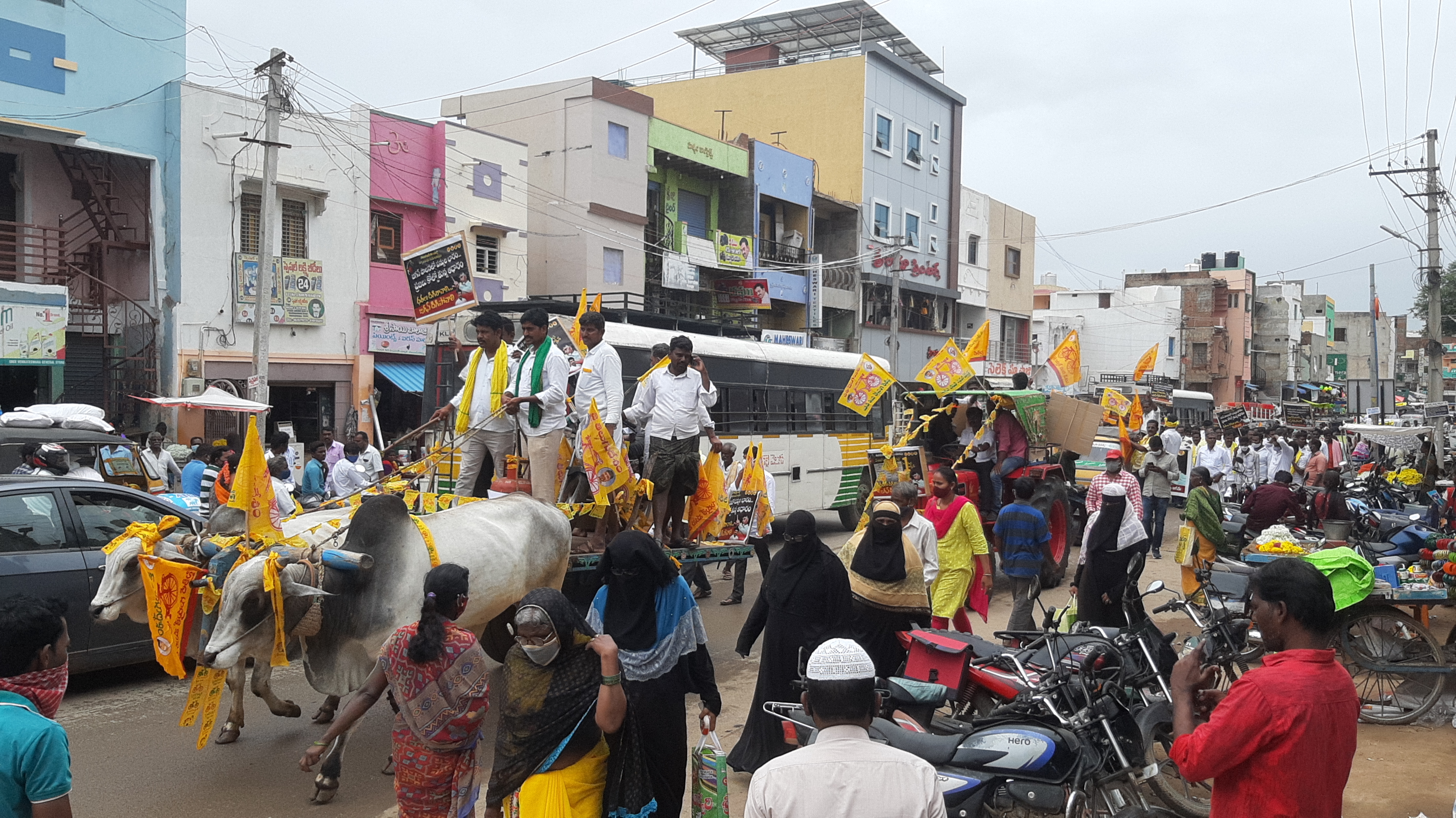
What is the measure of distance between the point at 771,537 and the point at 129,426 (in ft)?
48.5

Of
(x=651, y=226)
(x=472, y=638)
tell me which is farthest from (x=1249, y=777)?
(x=651, y=226)

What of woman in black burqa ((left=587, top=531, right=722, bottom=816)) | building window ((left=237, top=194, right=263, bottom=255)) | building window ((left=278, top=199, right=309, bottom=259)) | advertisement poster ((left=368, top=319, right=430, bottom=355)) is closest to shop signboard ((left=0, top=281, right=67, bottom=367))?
building window ((left=237, top=194, right=263, bottom=255))

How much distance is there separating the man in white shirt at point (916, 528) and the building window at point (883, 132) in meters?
32.4

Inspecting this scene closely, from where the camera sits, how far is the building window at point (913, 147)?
40.1 m

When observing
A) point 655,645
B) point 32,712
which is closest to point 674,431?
point 655,645

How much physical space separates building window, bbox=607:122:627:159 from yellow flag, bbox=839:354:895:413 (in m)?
17.0

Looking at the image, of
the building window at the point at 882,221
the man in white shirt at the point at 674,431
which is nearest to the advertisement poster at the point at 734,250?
the building window at the point at 882,221

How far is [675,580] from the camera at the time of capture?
438cm

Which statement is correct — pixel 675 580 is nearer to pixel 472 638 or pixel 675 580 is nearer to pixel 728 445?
pixel 472 638

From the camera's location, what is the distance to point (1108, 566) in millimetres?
8086

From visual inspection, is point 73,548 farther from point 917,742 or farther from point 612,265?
point 612,265

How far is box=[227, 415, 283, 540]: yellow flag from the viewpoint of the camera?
5328mm

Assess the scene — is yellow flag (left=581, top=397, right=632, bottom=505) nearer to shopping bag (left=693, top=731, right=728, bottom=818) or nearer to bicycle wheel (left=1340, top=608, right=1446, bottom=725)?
shopping bag (left=693, top=731, right=728, bottom=818)

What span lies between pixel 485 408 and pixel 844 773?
5551 millimetres
